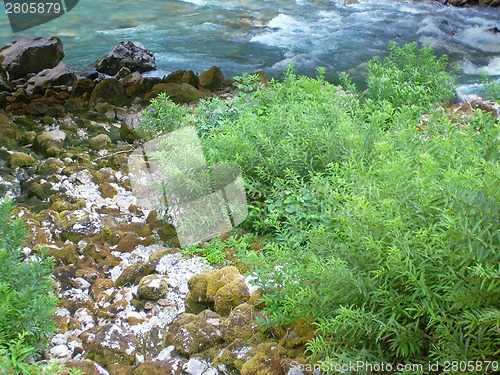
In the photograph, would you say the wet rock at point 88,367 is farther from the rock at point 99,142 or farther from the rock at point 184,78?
the rock at point 184,78

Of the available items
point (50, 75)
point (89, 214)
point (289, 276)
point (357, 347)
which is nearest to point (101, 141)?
point (89, 214)

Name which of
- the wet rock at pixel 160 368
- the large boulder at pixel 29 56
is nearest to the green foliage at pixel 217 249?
the wet rock at pixel 160 368

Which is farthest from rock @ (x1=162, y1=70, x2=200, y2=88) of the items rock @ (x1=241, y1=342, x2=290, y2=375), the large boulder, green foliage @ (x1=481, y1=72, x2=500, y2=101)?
rock @ (x1=241, y1=342, x2=290, y2=375)

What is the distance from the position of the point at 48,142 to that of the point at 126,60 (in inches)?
107

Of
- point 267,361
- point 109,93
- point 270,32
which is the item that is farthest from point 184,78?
point 267,361

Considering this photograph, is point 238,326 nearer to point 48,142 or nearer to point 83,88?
point 48,142

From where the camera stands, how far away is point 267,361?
1746 millimetres

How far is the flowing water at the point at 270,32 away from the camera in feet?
24.2

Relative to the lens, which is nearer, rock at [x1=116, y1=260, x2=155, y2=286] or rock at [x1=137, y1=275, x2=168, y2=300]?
rock at [x1=137, y1=275, x2=168, y2=300]

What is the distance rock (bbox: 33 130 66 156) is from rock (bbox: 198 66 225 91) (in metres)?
2.17

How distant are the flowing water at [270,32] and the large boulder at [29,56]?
328mm

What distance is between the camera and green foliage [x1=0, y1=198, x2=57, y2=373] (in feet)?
6.29

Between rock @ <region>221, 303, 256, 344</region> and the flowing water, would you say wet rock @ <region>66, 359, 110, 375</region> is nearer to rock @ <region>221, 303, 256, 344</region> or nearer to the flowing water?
rock @ <region>221, 303, 256, 344</region>

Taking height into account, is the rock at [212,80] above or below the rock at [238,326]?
below
